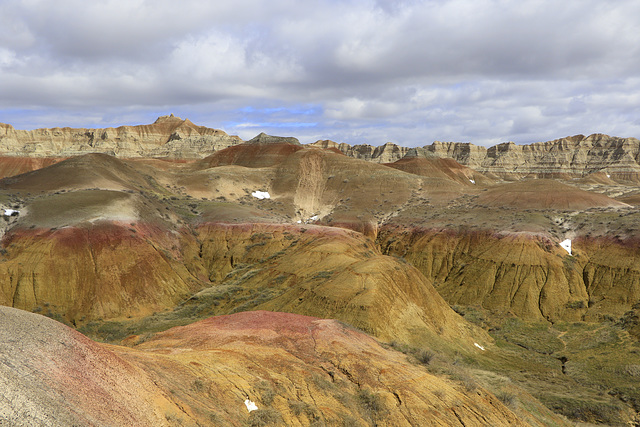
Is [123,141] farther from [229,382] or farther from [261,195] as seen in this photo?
[229,382]

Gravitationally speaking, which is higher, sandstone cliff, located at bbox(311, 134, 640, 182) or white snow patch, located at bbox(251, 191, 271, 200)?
sandstone cliff, located at bbox(311, 134, 640, 182)

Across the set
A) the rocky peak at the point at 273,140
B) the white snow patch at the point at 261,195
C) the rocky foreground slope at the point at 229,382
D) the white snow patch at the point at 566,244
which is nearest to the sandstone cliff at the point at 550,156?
the rocky peak at the point at 273,140

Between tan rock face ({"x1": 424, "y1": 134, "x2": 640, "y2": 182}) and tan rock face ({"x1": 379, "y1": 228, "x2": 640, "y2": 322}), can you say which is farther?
tan rock face ({"x1": 424, "y1": 134, "x2": 640, "y2": 182})

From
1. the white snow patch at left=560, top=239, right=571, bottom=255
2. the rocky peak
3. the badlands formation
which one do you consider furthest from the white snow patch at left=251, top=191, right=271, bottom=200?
the white snow patch at left=560, top=239, right=571, bottom=255

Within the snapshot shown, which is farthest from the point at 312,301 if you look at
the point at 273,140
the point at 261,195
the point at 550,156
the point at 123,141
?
the point at 550,156

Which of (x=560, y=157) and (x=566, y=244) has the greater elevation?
(x=560, y=157)

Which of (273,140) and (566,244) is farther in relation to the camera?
(273,140)

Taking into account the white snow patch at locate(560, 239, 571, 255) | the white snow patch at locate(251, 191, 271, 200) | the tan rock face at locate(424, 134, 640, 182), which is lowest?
the white snow patch at locate(560, 239, 571, 255)

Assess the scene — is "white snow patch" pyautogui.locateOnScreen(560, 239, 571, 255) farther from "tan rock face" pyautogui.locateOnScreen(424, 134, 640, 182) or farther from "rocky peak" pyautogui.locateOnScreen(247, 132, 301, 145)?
"tan rock face" pyautogui.locateOnScreen(424, 134, 640, 182)
